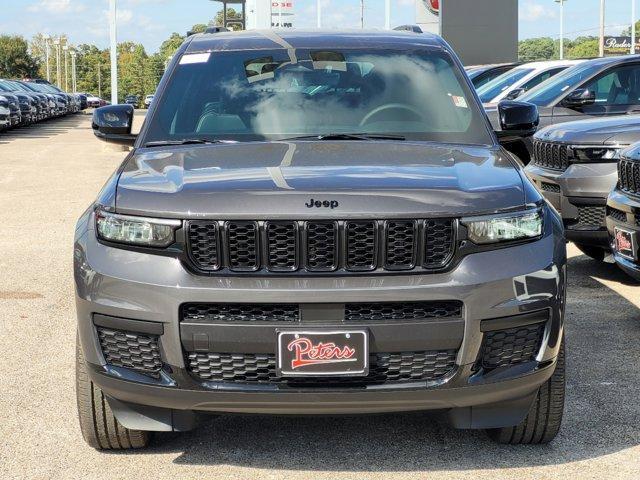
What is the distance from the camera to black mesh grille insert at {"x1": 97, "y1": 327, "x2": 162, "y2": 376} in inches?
147

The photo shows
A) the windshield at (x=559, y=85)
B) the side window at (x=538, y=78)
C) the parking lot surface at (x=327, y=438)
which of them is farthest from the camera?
the side window at (x=538, y=78)

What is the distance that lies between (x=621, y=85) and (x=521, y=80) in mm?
3765

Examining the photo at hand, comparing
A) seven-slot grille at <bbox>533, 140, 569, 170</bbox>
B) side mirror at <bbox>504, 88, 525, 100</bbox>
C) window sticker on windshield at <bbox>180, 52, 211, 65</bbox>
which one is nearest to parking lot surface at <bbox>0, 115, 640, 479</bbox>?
window sticker on windshield at <bbox>180, 52, 211, 65</bbox>

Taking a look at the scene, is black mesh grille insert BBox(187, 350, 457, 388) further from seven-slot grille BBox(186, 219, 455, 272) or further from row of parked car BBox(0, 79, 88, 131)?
row of parked car BBox(0, 79, 88, 131)

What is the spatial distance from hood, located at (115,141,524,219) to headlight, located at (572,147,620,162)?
12.7 ft

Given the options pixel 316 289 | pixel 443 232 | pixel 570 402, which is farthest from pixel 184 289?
pixel 570 402

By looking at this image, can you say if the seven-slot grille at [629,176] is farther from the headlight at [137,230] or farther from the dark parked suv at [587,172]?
the headlight at [137,230]

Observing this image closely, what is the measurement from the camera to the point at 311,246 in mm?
3713

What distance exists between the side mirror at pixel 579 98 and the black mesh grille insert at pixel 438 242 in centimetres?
816

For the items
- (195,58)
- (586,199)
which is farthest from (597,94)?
(195,58)

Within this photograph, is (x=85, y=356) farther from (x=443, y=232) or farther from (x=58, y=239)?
(x=58, y=239)

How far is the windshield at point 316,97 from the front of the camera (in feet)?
16.0

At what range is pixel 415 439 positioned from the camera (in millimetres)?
4441

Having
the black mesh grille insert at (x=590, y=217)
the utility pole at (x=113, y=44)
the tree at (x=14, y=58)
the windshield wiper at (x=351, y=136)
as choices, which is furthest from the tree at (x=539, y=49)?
the windshield wiper at (x=351, y=136)
